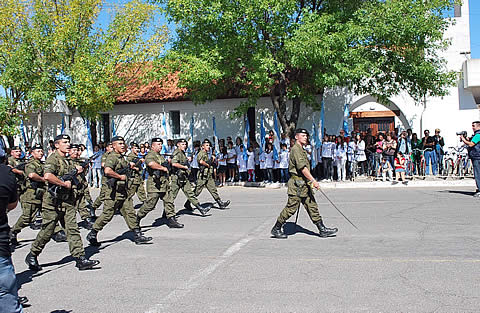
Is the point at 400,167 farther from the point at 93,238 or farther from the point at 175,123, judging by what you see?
the point at 175,123

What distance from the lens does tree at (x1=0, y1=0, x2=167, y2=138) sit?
20891 millimetres

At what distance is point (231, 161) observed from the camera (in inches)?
760

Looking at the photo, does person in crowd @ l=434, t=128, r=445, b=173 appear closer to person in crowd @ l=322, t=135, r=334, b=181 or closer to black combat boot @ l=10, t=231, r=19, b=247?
person in crowd @ l=322, t=135, r=334, b=181

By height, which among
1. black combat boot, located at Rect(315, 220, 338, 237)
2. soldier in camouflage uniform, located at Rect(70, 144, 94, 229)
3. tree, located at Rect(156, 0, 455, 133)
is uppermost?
tree, located at Rect(156, 0, 455, 133)

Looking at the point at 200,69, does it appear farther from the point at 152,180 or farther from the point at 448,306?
the point at 448,306

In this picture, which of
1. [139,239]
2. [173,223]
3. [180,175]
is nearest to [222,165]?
[180,175]

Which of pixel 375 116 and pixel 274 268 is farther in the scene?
pixel 375 116

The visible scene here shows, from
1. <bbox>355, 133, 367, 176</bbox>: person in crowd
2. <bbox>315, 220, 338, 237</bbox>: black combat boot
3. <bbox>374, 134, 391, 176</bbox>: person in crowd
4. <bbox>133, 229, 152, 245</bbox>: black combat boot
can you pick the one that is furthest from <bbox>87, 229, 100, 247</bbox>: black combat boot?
<bbox>355, 133, 367, 176</bbox>: person in crowd

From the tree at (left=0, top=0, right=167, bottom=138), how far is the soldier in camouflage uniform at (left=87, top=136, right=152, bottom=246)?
509 inches

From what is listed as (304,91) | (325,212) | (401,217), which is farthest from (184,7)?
(401,217)

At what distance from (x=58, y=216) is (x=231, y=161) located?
492 inches

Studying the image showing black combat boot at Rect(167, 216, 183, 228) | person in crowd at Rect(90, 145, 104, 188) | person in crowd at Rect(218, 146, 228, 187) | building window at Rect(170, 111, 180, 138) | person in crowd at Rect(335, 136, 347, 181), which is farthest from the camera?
building window at Rect(170, 111, 180, 138)

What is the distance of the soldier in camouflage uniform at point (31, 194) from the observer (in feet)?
26.4

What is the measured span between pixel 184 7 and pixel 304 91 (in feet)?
18.6
